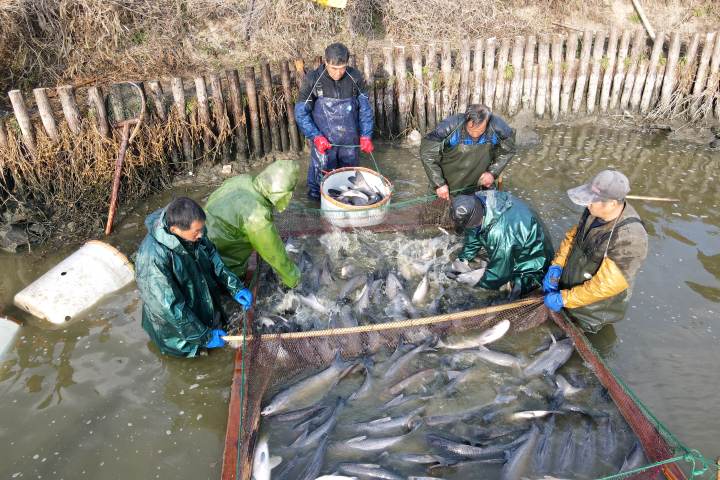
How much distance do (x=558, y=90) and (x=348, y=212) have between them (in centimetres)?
717

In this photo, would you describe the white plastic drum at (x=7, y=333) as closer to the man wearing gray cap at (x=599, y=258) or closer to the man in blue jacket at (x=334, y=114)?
the man in blue jacket at (x=334, y=114)

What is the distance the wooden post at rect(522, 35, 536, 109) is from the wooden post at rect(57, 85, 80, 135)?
29.0 feet

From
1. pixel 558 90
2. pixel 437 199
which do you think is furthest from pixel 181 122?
pixel 558 90

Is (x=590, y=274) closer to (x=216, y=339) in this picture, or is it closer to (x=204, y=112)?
(x=216, y=339)

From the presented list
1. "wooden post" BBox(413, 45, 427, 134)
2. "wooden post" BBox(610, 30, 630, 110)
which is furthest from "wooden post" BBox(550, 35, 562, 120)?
"wooden post" BBox(413, 45, 427, 134)

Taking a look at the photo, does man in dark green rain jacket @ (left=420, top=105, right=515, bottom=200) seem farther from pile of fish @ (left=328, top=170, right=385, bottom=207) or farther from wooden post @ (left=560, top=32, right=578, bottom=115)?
wooden post @ (left=560, top=32, right=578, bottom=115)

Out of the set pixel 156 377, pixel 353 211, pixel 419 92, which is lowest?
pixel 156 377

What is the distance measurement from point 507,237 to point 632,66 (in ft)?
26.5

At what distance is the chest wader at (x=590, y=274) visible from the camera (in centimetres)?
480

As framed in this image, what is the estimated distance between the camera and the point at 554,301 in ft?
16.3

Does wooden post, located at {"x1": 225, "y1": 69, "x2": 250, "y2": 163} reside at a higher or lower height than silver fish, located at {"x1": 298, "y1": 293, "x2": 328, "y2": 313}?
higher

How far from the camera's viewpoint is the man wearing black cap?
5.50 meters

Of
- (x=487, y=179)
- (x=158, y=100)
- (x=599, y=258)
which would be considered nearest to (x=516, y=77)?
(x=487, y=179)

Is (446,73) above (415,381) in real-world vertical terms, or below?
above
